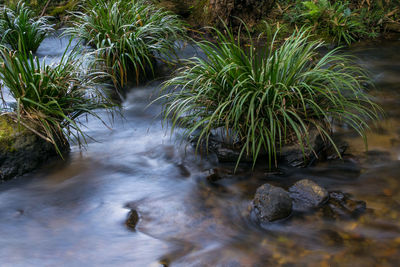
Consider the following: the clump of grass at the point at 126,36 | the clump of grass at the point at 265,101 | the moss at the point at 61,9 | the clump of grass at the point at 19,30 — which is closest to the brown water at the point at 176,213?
the clump of grass at the point at 265,101

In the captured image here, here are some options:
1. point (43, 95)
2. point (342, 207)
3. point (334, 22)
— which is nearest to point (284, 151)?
point (342, 207)

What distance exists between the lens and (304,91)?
4.12 metres

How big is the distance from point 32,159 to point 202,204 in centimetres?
190

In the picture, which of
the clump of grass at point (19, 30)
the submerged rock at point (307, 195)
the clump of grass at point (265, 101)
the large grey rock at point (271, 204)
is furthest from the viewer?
the clump of grass at point (19, 30)

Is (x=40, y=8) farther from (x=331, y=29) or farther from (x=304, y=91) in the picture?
(x=304, y=91)

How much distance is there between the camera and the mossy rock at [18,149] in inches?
158

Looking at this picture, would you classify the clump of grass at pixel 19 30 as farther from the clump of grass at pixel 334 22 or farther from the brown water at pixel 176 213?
the clump of grass at pixel 334 22

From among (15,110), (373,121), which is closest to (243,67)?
(373,121)

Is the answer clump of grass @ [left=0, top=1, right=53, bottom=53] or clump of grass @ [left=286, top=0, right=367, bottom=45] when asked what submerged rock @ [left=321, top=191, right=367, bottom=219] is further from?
clump of grass @ [left=0, top=1, right=53, bottom=53]

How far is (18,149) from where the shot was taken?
4066 millimetres

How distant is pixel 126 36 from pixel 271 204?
144 inches

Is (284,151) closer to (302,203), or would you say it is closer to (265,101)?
(265,101)

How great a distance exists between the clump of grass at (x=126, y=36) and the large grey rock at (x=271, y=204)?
297 centimetres

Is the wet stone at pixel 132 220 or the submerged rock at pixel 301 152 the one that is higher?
the submerged rock at pixel 301 152
